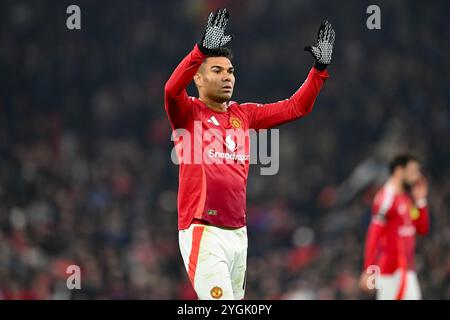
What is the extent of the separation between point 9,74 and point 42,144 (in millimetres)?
2095

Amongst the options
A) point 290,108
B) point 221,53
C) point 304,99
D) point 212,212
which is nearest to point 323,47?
point 304,99

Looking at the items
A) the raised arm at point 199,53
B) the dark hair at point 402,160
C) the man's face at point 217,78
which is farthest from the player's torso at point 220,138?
the dark hair at point 402,160

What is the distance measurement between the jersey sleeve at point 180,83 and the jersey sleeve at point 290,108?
778 mm

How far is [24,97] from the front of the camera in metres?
19.0

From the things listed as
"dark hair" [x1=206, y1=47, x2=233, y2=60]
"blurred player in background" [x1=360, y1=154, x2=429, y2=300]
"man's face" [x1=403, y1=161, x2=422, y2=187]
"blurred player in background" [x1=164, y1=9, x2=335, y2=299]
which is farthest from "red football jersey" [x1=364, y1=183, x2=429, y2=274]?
"dark hair" [x1=206, y1=47, x2=233, y2=60]

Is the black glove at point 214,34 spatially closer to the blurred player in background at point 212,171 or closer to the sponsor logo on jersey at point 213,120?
the blurred player in background at point 212,171

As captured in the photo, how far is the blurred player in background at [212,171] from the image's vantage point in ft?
24.5

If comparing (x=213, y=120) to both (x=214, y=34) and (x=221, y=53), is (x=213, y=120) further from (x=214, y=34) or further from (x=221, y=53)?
(x=214, y=34)

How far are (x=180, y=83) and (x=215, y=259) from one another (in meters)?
1.25

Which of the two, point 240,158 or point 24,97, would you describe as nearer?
point 240,158

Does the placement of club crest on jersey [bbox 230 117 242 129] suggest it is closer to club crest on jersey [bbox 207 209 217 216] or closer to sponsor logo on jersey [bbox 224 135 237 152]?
sponsor logo on jersey [bbox 224 135 237 152]

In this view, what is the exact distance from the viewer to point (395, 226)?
12.0 meters
